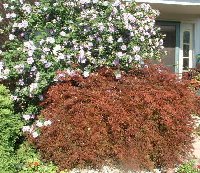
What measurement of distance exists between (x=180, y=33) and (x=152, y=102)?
7153 mm

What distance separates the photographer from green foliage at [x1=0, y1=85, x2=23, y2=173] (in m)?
6.34

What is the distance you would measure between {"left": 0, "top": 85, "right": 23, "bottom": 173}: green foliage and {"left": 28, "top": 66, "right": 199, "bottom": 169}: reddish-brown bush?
413mm

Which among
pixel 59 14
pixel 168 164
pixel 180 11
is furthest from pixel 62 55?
pixel 180 11

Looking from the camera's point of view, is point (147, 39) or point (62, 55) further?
point (147, 39)

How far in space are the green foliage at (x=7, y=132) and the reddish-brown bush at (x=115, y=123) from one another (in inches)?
16.2

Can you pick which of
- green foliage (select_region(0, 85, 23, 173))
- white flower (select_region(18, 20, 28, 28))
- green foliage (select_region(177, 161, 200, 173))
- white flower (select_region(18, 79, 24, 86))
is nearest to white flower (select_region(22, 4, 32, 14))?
white flower (select_region(18, 20, 28, 28))

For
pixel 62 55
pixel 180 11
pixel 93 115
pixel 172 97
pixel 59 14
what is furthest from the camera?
pixel 180 11

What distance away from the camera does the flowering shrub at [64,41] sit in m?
7.25

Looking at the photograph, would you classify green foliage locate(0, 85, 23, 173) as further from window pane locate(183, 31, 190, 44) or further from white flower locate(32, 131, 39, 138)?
window pane locate(183, 31, 190, 44)

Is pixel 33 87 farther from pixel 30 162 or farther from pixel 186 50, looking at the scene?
pixel 186 50

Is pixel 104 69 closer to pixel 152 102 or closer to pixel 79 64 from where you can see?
pixel 79 64

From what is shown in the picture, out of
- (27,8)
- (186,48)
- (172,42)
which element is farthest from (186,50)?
(27,8)

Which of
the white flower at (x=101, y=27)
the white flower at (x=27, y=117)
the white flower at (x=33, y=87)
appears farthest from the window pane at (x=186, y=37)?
the white flower at (x=27, y=117)

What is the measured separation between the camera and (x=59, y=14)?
7820mm
